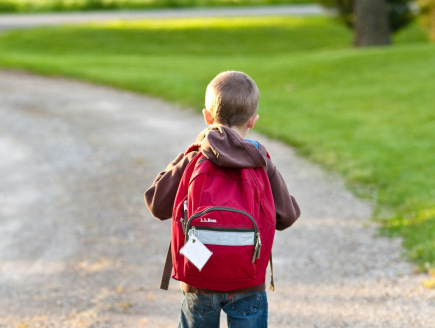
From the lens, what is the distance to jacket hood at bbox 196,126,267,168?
2113 millimetres

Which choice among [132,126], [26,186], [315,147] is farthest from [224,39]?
[26,186]

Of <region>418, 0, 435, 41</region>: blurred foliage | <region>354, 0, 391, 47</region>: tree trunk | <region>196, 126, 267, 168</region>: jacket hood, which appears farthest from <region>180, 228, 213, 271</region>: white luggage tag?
<region>354, 0, 391, 47</region>: tree trunk

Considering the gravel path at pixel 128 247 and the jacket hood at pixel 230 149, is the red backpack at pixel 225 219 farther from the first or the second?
the gravel path at pixel 128 247

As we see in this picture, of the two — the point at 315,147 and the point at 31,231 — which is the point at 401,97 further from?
the point at 31,231

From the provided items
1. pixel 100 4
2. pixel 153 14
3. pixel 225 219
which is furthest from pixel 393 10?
pixel 225 219

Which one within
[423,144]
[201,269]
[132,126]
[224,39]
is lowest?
[224,39]

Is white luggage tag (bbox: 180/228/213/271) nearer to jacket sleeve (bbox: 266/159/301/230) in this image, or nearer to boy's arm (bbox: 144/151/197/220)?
boy's arm (bbox: 144/151/197/220)

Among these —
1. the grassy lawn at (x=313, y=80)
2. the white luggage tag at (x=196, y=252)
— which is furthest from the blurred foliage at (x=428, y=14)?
the white luggage tag at (x=196, y=252)

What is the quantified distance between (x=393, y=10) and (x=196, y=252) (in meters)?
17.9

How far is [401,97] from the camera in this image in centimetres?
1035

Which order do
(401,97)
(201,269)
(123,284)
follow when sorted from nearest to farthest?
(201,269) < (123,284) < (401,97)

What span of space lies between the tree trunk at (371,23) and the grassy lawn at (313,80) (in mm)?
1900

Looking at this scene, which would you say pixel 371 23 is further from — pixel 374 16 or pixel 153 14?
pixel 153 14

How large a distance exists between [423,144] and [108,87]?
6932 millimetres
